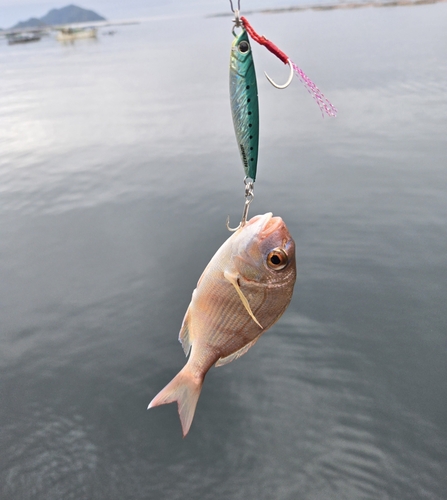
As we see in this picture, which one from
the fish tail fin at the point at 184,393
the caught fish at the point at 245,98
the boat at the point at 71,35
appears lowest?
the fish tail fin at the point at 184,393

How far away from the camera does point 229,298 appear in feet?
8.23

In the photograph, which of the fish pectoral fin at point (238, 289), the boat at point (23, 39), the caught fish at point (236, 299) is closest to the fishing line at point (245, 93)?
the caught fish at point (236, 299)

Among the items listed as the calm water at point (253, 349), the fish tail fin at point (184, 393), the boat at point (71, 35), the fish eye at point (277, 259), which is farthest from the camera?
the boat at point (71, 35)

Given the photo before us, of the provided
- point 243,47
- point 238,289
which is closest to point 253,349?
point 238,289

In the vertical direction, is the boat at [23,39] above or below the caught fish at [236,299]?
above

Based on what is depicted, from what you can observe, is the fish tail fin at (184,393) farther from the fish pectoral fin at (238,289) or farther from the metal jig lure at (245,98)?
the metal jig lure at (245,98)

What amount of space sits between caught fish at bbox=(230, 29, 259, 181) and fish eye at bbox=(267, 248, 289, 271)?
0.55m

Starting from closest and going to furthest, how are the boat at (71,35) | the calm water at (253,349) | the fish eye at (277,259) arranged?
the fish eye at (277,259) → the calm water at (253,349) → the boat at (71,35)

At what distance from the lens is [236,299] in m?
2.49

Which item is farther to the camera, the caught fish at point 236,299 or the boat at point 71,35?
the boat at point 71,35

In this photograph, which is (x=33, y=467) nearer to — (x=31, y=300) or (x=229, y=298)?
(x=31, y=300)

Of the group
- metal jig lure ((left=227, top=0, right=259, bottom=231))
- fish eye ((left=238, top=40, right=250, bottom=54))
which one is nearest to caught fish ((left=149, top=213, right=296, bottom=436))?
metal jig lure ((left=227, top=0, right=259, bottom=231))

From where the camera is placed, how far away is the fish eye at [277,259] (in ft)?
7.50

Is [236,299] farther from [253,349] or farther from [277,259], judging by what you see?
[253,349]
